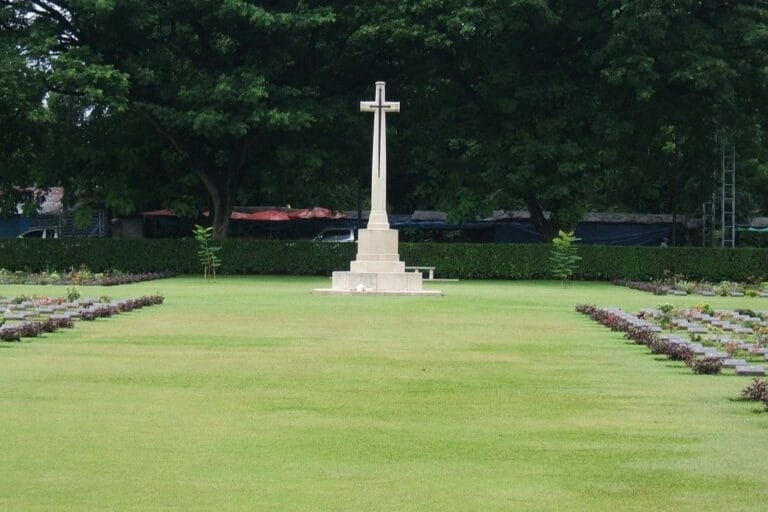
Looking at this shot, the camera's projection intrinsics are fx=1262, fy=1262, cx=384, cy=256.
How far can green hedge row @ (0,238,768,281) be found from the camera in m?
41.8

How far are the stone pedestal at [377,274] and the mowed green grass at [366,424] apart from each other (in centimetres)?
1249

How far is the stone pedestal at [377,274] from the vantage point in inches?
1253

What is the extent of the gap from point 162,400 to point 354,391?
1891mm

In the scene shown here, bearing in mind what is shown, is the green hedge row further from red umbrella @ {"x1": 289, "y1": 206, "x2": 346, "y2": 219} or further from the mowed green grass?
the mowed green grass

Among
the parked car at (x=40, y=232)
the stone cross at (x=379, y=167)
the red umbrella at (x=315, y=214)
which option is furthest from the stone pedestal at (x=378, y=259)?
the parked car at (x=40, y=232)

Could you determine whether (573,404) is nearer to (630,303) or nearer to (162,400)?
(162,400)

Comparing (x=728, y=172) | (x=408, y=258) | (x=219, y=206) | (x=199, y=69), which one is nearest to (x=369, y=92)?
(x=199, y=69)

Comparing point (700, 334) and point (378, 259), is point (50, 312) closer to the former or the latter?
point (700, 334)

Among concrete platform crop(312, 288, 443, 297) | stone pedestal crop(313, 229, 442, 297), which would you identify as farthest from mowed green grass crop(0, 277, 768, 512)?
stone pedestal crop(313, 229, 442, 297)

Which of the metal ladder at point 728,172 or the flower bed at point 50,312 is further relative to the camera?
the metal ladder at point 728,172

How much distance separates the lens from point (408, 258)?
139ft

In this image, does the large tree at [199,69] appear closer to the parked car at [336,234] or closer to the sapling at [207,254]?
the sapling at [207,254]

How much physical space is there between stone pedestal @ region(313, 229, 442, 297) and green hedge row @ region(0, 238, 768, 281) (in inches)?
302

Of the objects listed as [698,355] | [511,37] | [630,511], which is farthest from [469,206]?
[630,511]
